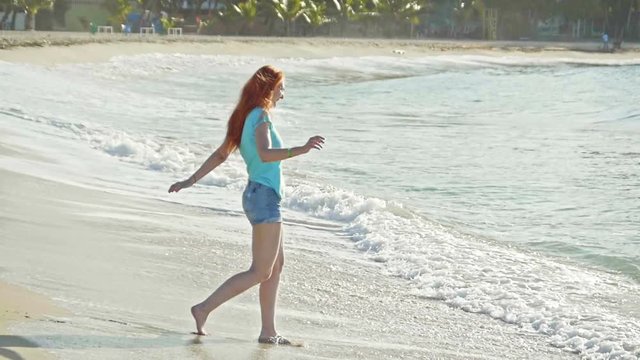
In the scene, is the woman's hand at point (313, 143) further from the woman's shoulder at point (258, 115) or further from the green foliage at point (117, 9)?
the green foliage at point (117, 9)

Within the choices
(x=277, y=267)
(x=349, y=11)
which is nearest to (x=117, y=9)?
(x=349, y=11)

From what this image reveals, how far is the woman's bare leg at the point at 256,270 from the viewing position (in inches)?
219

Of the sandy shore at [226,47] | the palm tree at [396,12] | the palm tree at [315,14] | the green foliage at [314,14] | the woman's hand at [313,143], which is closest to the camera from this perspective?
the woman's hand at [313,143]

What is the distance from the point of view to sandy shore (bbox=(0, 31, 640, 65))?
122ft

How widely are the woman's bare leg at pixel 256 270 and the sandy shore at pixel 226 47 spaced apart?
2722 centimetres

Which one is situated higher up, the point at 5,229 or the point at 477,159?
the point at 5,229

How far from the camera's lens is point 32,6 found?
55.3 metres

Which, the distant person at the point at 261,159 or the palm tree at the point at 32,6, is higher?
the distant person at the point at 261,159

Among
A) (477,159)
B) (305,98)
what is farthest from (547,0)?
(477,159)


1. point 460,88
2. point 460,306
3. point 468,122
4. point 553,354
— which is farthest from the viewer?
point 460,88

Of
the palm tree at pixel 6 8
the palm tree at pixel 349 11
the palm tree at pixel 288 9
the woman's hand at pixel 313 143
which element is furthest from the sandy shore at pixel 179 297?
the palm tree at pixel 349 11

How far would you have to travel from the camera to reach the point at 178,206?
34.2 feet

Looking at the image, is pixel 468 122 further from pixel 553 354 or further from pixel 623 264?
pixel 553 354

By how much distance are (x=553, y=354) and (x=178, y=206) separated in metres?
4.58
